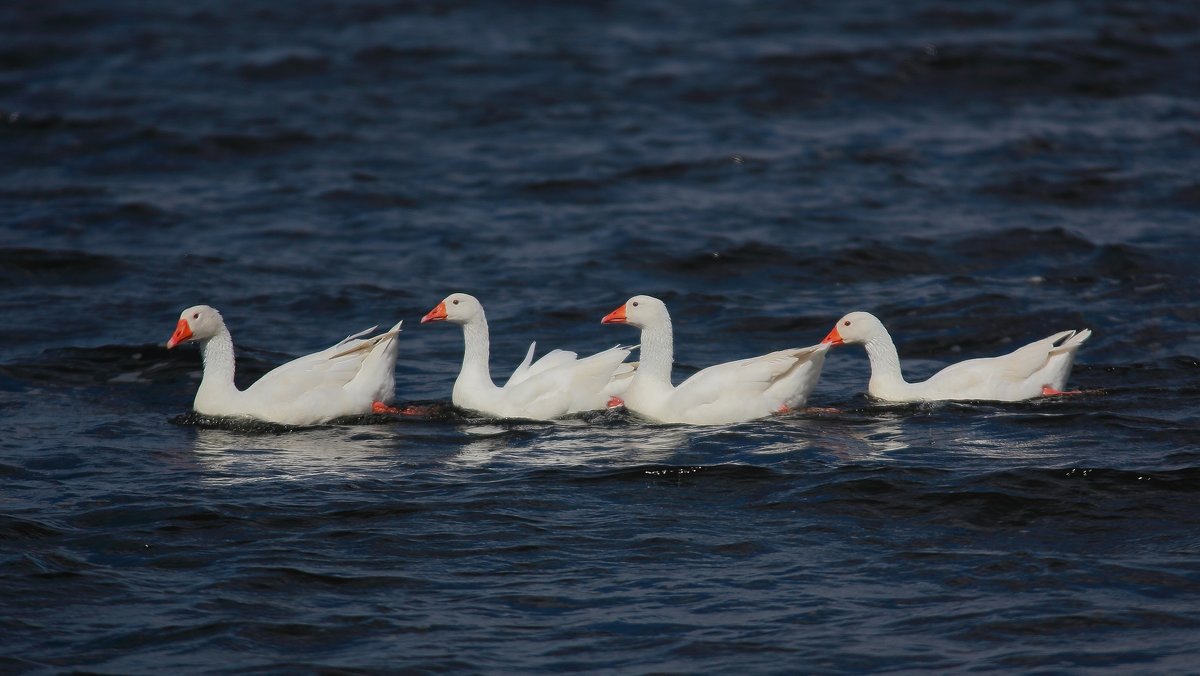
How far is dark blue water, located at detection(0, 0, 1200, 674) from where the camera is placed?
28.1ft

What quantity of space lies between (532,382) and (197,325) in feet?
10.4

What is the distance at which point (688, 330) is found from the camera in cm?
1623

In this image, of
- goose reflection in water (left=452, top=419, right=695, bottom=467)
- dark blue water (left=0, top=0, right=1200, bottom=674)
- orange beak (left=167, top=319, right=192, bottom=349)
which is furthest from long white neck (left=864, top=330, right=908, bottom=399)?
orange beak (left=167, top=319, right=192, bottom=349)

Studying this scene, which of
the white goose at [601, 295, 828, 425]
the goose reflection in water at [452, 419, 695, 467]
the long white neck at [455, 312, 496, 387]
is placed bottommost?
the goose reflection in water at [452, 419, 695, 467]

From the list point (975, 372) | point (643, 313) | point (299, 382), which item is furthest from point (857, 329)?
point (299, 382)

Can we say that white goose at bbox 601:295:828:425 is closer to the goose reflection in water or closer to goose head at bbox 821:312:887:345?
the goose reflection in water

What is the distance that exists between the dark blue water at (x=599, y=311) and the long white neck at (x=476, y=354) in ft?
1.70

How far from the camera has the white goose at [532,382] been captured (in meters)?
12.8

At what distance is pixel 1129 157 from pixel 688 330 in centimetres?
963

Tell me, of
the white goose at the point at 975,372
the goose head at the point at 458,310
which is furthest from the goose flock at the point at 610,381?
the goose head at the point at 458,310

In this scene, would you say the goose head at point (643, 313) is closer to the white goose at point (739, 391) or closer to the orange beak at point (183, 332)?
the white goose at point (739, 391)

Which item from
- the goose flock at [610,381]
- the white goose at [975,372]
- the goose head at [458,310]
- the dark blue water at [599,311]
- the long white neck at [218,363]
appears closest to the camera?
the dark blue water at [599,311]

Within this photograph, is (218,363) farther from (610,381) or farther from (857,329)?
(857,329)

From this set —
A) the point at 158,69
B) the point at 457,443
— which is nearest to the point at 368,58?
the point at 158,69
